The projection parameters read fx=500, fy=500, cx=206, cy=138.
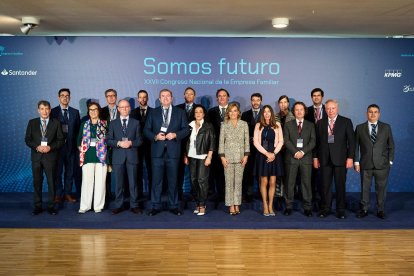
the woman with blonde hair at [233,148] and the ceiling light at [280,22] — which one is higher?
the ceiling light at [280,22]

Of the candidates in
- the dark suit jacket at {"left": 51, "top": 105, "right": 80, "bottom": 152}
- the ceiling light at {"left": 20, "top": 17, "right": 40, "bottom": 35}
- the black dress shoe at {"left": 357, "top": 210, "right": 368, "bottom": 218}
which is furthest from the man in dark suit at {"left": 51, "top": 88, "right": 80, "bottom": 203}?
the black dress shoe at {"left": 357, "top": 210, "right": 368, "bottom": 218}

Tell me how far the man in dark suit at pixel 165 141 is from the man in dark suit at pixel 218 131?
2.22ft

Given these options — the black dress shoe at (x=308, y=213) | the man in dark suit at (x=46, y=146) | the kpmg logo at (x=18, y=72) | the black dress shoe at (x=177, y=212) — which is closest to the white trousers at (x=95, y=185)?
the man in dark suit at (x=46, y=146)

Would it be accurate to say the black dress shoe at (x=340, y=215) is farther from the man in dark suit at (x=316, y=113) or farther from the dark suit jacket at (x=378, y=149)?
the dark suit jacket at (x=378, y=149)

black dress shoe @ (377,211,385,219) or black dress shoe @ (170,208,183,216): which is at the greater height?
black dress shoe @ (170,208,183,216)

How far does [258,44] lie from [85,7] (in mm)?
3463

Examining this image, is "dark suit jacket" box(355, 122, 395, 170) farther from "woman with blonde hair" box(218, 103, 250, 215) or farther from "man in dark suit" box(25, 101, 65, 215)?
"man in dark suit" box(25, 101, 65, 215)

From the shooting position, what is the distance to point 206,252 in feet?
18.5

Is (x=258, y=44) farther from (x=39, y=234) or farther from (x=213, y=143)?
(x=39, y=234)

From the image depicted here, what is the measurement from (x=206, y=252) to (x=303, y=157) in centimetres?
213

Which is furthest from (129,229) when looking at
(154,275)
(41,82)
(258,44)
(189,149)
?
(258,44)

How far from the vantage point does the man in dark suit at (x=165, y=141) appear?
6.98 meters

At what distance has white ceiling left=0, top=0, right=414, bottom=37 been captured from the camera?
592 cm

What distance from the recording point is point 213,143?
6984mm
